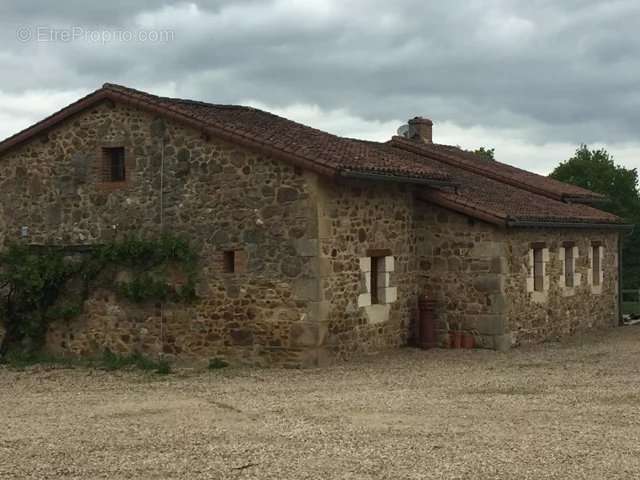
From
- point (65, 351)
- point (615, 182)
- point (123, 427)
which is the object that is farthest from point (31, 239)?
point (615, 182)

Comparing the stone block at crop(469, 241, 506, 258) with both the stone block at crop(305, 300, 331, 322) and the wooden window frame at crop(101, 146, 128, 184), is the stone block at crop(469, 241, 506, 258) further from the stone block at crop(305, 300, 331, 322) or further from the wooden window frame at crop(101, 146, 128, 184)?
the wooden window frame at crop(101, 146, 128, 184)

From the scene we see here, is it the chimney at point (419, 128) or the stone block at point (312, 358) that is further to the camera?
the chimney at point (419, 128)

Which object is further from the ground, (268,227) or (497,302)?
(268,227)

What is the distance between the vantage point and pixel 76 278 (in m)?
15.8

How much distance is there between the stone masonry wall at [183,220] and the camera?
14039mm

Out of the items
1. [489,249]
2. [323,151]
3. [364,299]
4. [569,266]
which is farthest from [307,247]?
[569,266]

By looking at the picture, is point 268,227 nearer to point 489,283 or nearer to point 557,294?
point 489,283

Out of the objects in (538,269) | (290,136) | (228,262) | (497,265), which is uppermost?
(290,136)

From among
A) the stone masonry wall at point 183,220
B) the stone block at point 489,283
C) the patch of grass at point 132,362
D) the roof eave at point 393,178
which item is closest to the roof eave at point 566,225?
the stone block at point 489,283

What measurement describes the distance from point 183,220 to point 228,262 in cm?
112

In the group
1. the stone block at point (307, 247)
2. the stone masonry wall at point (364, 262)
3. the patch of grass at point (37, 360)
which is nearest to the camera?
the stone block at point (307, 247)

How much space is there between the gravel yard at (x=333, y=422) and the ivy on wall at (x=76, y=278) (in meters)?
1.53

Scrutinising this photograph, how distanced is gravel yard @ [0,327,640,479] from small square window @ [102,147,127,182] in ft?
11.8

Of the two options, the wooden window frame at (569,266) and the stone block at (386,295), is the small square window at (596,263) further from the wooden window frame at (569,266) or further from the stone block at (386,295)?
the stone block at (386,295)
